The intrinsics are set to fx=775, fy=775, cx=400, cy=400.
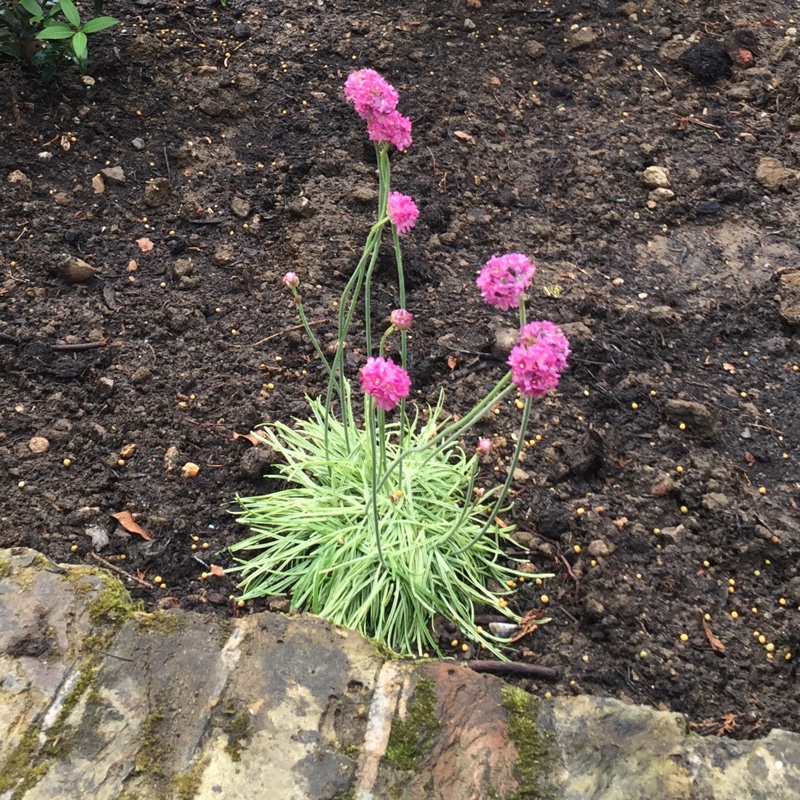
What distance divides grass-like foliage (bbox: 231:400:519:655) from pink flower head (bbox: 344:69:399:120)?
881mm

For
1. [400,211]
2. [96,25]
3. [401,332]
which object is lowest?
[401,332]

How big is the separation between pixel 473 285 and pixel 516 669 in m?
1.66

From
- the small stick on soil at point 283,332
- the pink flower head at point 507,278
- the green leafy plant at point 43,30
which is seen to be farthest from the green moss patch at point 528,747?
the green leafy plant at point 43,30

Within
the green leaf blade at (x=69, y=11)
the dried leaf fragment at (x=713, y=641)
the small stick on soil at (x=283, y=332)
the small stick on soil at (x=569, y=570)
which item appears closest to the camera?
the dried leaf fragment at (x=713, y=641)

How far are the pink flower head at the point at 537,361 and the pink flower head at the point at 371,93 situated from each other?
0.64 m

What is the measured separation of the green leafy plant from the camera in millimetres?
3354

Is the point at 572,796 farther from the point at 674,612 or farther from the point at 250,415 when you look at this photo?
the point at 250,415

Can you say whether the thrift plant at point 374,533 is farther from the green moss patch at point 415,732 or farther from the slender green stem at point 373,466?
the green moss patch at point 415,732

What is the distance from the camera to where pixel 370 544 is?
234 cm

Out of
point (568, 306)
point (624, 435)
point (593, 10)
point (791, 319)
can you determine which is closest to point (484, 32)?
point (593, 10)

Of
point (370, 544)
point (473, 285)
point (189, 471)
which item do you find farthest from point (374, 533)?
point (473, 285)

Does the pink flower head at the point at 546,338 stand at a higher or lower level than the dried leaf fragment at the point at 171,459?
higher

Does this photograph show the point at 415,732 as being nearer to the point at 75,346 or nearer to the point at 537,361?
the point at 537,361

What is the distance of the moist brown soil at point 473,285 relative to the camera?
2.42m
